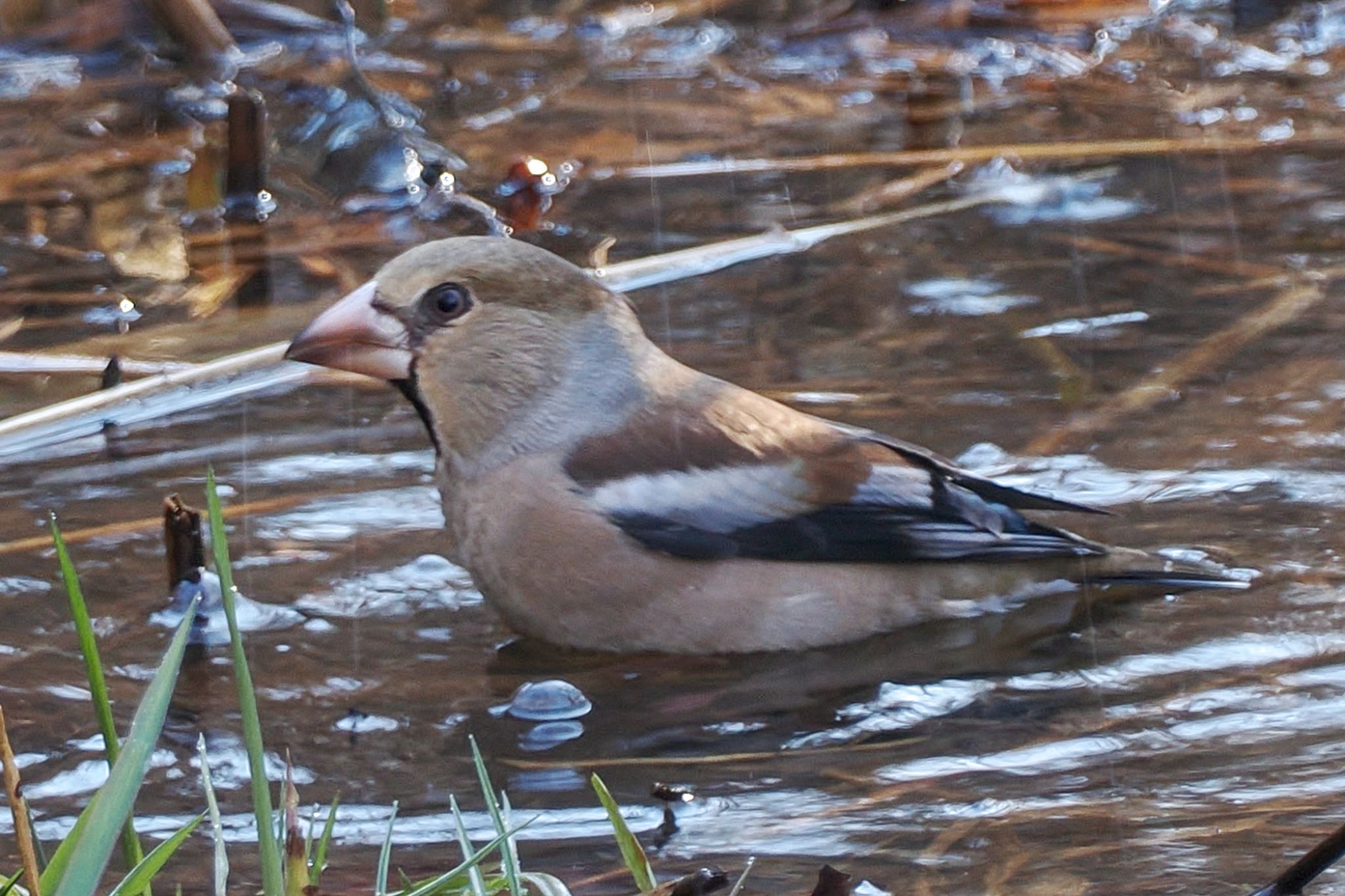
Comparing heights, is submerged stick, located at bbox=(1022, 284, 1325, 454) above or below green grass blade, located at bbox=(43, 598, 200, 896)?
below

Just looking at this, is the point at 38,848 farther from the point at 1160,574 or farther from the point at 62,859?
the point at 1160,574

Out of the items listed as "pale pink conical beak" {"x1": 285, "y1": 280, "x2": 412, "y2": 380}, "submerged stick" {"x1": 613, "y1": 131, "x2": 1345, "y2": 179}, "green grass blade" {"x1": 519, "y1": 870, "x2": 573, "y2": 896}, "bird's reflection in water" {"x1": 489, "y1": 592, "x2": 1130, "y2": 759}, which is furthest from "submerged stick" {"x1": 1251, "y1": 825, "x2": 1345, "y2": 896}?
"submerged stick" {"x1": 613, "y1": 131, "x2": 1345, "y2": 179}

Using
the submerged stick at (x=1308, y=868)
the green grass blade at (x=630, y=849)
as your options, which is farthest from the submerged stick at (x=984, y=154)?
the green grass blade at (x=630, y=849)

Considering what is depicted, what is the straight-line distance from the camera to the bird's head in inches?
188

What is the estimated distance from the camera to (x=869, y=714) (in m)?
4.29

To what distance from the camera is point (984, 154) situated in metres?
7.94

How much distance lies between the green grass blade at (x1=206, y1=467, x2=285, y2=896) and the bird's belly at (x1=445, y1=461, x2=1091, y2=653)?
202cm

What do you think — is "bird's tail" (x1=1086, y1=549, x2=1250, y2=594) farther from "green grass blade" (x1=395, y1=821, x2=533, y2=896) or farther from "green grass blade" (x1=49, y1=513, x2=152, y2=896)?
"green grass blade" (x1=49, y1=513, x2=152, y2=896)

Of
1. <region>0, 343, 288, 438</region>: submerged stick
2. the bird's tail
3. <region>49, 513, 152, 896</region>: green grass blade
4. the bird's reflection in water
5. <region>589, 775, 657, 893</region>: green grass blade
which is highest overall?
<region>49, 513, 152, 896</region>: green grass blade

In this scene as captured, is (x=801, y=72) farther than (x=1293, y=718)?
Yes

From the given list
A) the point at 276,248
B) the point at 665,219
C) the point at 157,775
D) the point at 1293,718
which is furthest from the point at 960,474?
the point at 276,248

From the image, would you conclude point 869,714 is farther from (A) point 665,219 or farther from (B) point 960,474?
(A) point 665,219

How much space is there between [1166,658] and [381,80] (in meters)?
5.74

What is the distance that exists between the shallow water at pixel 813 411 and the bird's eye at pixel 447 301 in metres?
0.61
